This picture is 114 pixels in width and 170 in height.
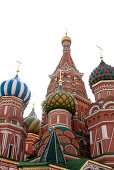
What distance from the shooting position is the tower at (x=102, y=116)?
1486cm

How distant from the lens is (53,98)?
17469 mm

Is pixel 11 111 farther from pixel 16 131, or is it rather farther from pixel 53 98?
pixel 53 98

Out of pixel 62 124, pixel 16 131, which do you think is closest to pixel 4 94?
pixel 16 131

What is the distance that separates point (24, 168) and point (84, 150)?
10032 mm

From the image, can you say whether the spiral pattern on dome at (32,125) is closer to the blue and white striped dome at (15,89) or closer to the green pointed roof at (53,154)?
the blue and white striped dome at (15,89)

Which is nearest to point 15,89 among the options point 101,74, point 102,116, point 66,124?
point 66,124

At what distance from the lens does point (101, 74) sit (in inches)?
759

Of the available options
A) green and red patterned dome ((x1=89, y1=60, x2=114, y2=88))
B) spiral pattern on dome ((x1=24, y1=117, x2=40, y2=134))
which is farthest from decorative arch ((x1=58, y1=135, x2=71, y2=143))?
spiral pattern on dome ((x1=24, y1=117, x2=40, y2=134))

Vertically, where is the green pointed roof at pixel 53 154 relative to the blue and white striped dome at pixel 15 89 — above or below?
below

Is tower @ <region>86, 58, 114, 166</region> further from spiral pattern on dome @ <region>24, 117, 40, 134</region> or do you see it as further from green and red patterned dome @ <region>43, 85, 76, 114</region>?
spiral pattern on dome @ <region>24, 117, 40, 134</region>

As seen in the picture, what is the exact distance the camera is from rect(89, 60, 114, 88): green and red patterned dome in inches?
755

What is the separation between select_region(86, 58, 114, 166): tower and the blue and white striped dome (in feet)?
21.1

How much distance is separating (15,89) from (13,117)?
2.70 metres

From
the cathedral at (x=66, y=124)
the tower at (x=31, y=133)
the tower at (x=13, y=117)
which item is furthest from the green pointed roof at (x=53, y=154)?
the tower at (x=31, y=133)
